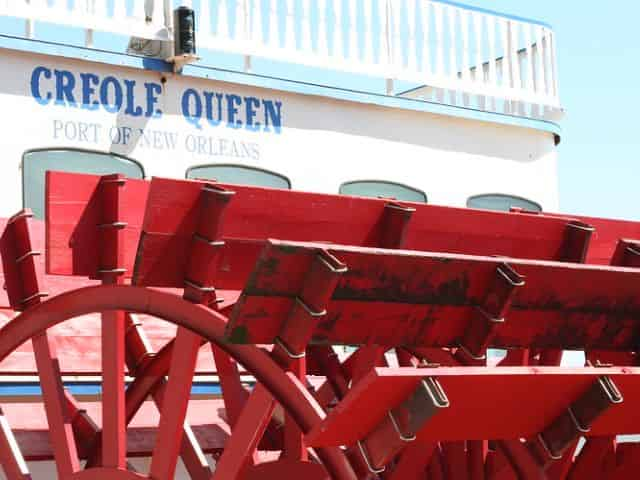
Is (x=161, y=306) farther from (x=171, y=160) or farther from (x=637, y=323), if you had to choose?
(x=171, y=160)

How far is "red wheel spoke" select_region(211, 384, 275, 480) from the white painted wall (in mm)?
3068

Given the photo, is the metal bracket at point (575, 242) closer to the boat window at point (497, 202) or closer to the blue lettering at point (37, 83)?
the blue lettering at point (37, 83)

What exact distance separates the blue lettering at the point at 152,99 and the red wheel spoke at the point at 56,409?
7.93 feet

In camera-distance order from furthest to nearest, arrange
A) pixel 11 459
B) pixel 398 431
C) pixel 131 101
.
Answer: pixel 131 101
pixel 11 459
pixel 398 431

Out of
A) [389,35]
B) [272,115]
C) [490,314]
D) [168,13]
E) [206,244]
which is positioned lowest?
[490,314]

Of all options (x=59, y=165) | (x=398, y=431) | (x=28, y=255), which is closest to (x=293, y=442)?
(x=28, y=255)

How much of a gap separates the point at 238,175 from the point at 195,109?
466mm

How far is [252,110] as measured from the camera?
27.4 ft

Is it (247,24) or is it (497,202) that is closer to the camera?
(247,24)

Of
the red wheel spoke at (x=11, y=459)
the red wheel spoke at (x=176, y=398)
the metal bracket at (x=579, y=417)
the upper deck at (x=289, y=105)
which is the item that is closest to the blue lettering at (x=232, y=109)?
the upper deck at (x=289, y=105)

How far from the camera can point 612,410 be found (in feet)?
15.5

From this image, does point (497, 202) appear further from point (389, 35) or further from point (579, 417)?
point (579, 417)

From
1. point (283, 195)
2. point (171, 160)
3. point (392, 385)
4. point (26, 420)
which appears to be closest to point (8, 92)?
point (171, 160)

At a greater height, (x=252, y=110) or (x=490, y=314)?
(x=252, y=110)
